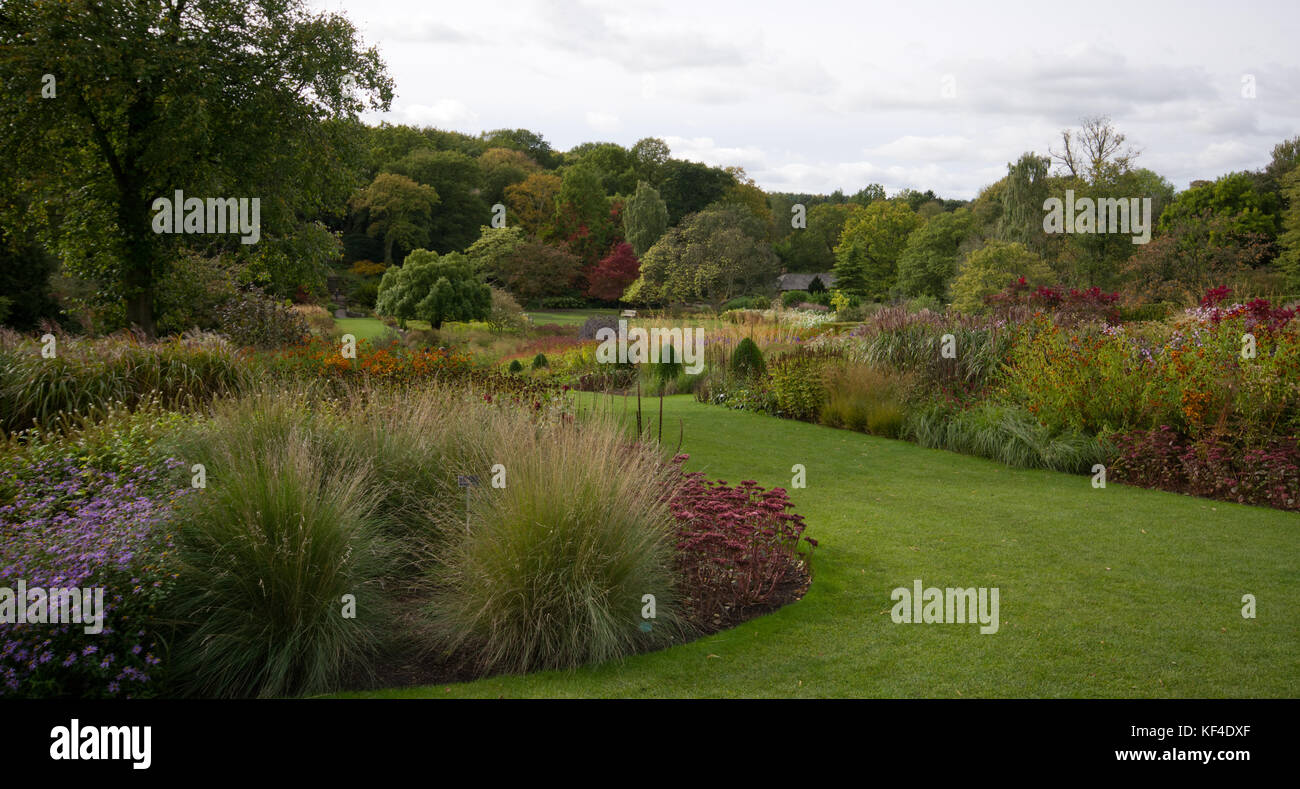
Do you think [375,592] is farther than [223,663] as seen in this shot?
Yes

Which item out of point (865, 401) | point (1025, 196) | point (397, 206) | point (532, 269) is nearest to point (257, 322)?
point (865, 401)

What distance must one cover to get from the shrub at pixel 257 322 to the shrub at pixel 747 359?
8654mm

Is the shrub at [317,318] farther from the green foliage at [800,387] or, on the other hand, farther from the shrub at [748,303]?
the shrub at [748,303]

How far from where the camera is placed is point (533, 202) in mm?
41531

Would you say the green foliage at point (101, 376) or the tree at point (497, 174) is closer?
the green foliage at point (101, 376)

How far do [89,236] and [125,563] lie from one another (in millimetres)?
10151

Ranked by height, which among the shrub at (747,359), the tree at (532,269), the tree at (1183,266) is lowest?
the shrub at (747,359)

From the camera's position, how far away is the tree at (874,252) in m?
44.7

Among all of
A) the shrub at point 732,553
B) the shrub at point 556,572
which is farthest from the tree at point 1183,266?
the shrub at point 556,572

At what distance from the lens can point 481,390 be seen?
7.51 metres

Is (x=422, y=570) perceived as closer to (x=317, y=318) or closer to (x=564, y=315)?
(x=317, y=318)

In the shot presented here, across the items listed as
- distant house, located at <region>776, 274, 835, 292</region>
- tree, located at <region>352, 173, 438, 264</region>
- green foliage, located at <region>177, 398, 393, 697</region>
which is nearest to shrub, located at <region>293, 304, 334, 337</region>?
tree, located at <region>352, 173, 438, 264</region>

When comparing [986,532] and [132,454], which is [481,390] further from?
[986,532]
